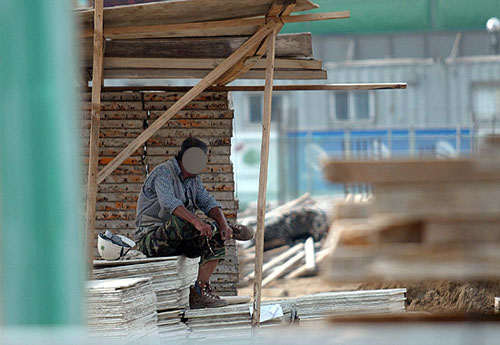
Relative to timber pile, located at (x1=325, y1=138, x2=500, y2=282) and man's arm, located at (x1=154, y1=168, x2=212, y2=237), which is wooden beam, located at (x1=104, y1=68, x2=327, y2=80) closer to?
man's arm, located at (x1=154, y1=168, x2=212, y2=237)

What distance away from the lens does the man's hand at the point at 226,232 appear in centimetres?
826

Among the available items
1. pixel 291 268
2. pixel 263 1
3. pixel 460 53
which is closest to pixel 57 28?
pixel 263 1

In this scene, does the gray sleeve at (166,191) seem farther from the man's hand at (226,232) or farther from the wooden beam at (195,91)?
the man's hand at (226,232)

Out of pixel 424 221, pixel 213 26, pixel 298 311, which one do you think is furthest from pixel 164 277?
pixel 424 221

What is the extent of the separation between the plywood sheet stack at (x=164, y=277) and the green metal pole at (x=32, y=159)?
5074mm

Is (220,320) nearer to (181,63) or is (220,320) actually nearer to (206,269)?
(206,269)

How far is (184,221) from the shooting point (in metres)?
8.04

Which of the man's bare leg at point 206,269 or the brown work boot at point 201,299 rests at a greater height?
the man's bare leg at point 206,269

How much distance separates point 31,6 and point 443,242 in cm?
168

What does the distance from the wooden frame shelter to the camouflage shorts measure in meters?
0.78

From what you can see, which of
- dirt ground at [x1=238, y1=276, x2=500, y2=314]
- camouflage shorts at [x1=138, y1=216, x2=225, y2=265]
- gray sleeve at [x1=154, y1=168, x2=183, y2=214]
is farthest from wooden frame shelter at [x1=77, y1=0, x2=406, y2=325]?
dirt ground at [x1=238, y1=276, x2=500, y2=314]

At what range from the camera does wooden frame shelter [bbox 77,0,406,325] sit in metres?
7.20

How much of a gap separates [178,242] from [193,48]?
227 cm

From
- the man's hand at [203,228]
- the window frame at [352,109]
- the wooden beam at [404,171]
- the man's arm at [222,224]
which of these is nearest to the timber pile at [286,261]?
the man's arm at [222,224]
